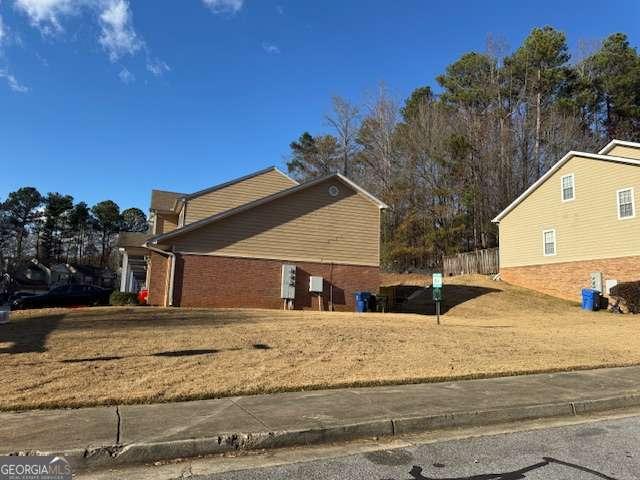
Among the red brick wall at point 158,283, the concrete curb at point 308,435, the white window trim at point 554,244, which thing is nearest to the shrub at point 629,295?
the white window trim at point 554,244

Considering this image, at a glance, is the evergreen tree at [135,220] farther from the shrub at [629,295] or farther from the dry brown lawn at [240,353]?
the shrub at [629,295]

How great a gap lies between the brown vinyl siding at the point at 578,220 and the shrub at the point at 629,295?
5.91ft

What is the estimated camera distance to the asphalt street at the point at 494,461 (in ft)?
16.6

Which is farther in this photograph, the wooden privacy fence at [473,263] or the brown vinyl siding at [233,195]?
the wooden privacy fence at [473,263]

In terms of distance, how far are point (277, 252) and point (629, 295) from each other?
15184 millimetres

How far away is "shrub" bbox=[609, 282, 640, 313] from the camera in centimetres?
2319

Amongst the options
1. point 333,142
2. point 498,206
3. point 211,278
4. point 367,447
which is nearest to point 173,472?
point 367,447

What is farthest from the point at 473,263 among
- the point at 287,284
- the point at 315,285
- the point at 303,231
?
the point at 287,284

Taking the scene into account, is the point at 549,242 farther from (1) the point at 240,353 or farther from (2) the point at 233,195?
(1) the point at 240,353

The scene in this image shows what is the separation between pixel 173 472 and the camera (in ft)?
16.7

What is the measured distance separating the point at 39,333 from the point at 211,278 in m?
10.5

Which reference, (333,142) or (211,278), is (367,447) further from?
(333,142)

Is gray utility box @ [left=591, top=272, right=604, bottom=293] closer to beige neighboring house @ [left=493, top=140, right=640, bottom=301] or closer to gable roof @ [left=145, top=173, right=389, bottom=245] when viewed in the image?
beige neighboring house @ [left=493, top=140, right=640, bottom=301]

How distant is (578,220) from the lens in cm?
2761
